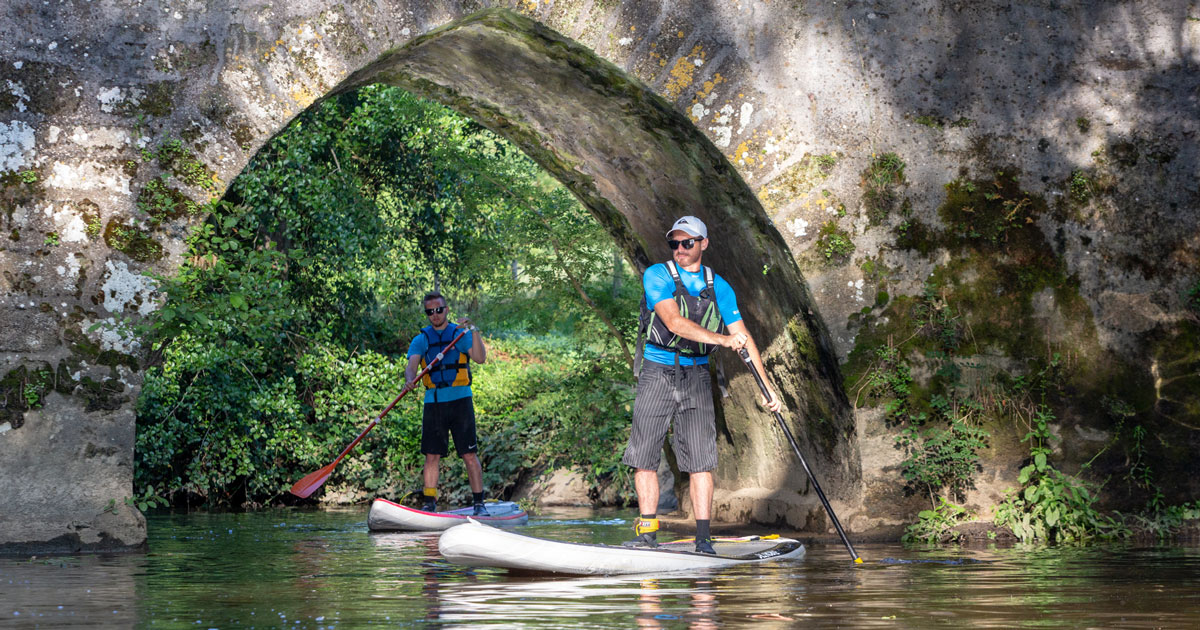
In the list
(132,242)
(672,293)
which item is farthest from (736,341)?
(132,242)

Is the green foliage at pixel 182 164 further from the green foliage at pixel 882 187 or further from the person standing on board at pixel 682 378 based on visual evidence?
the green foliage at pixel 882 187

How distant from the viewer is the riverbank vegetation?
44.2 ft

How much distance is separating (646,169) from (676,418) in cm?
216

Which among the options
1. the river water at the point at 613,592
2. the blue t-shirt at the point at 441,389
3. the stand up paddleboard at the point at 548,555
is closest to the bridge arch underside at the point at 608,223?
the river water at the point at 613,592

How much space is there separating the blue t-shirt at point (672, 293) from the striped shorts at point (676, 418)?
0.05 metres

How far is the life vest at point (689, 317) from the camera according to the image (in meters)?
7.18

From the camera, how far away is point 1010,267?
8328 millimetres

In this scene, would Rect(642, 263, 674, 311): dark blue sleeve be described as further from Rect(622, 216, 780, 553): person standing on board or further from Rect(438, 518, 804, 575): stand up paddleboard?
Rect(438, 518, 804, 575): stand up paddleboard

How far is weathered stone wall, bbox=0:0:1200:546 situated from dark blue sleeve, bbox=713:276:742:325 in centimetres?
109

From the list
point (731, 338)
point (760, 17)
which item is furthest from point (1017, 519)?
point (760, 17)

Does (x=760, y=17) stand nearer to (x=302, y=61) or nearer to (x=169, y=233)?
(x=302, y=61)

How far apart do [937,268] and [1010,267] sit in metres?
0.46

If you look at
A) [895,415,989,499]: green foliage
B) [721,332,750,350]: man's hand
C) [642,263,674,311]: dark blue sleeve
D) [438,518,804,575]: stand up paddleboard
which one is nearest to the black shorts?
[895,415,989,499]: green foliage

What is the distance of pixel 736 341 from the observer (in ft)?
23.0
